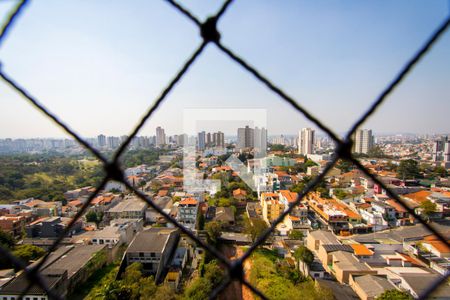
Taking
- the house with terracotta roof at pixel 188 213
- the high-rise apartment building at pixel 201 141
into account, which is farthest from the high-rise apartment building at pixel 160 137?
the house with terracotta roof at pixel 188 213

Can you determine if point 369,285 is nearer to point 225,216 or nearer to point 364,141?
point 225,216

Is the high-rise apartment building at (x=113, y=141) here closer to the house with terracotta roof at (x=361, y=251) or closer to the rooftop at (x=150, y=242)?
the rooftop at (x=150, y=242)

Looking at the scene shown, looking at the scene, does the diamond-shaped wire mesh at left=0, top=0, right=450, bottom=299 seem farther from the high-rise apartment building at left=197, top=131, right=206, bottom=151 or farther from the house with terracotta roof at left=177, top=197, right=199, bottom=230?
the high-rise apartment building at left=197, top=131, right=206, bottom=151

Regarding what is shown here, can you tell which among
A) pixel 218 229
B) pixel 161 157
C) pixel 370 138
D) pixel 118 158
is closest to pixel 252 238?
pixel 218 229

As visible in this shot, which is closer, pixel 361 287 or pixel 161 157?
pixel 361 287

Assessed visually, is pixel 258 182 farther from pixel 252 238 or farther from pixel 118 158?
pixel 118 158

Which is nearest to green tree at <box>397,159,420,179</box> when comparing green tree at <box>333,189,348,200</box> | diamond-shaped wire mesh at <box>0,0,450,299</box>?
green tree at <box>333,189,348,200</box>
